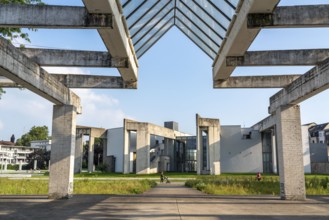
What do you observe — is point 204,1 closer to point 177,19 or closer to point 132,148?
point 177,19

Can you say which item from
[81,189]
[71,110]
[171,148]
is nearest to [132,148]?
[171,148]

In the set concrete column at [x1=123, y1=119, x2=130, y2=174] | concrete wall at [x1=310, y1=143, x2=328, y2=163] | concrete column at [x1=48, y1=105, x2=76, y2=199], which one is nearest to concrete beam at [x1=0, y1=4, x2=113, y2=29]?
concrete column at [x1=48, y1=105, x2=76, y2=199]

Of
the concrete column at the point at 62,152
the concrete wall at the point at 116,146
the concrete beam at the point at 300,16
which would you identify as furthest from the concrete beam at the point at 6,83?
the concrete wall at the point at 116,146

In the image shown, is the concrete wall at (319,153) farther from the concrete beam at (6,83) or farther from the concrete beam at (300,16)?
the concrete beam at (6,83)

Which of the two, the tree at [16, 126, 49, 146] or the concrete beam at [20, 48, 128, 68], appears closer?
the concrete beam at [20, 48, 128, 68]

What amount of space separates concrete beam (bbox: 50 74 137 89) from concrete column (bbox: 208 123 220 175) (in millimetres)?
30001

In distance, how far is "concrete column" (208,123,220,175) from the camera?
145 ft

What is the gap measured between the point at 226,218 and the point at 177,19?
10605 millimetres

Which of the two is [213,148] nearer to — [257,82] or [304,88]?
[257,82]

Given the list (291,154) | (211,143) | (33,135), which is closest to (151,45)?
(291,154)

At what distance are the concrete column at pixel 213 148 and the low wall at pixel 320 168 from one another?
53.3ft

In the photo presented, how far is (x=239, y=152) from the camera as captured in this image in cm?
4934

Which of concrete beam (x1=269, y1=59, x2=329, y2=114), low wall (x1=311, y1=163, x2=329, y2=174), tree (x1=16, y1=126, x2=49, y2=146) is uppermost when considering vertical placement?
tree (x1=16, y1=126, x2=49, y2=146)

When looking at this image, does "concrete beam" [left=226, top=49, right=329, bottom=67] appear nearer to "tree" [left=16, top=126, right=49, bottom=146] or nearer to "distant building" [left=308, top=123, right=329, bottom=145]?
"distant building" [left=308, top=123, right=329, bottom=145]
